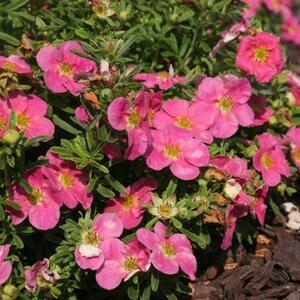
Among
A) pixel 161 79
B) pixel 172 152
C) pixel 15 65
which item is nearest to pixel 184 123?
pixel 172 152

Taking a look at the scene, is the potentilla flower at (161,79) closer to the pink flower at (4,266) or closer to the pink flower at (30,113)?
the pink flower at (30,113)

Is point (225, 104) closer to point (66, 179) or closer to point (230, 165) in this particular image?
point (230, 165)

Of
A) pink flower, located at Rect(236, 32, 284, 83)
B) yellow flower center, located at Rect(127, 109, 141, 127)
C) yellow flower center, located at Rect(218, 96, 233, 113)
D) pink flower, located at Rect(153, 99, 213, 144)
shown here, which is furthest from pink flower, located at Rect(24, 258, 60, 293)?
pink flower, located at Rect(236, 32, 284, 83)

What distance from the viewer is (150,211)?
3059 millimetres

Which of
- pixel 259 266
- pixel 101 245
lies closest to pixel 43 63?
pixel 101 245

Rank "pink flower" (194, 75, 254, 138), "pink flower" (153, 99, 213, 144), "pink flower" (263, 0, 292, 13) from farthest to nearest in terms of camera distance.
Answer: "pink flower" (263, 0, 292, 13), "pink flower" (194, 75, 254, 138), "pink flower" (153, 99, 213, 144)

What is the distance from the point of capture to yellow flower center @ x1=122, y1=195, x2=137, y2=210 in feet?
10.5

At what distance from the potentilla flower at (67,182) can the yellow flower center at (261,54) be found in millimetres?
1221

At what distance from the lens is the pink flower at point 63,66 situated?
3.23 meters

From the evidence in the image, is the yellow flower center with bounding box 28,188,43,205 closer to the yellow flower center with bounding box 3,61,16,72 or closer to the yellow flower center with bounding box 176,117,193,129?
the yellow flower center with bounding box 3,61,16,72

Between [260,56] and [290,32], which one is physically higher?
[260,56]

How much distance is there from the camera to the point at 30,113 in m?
3.20

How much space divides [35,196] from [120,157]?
0.43m

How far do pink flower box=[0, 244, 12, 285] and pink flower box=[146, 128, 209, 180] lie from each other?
73 centimetres
